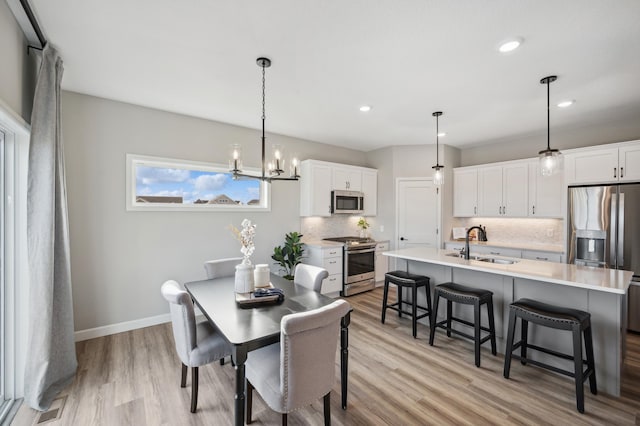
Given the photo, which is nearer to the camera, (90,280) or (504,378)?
(504,378)

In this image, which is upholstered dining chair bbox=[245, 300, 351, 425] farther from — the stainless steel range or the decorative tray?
the stainless steel range

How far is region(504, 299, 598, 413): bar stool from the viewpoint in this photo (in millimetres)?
Answer: 2086

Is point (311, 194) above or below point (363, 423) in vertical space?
above

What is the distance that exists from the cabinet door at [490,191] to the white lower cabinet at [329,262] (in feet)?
9.07

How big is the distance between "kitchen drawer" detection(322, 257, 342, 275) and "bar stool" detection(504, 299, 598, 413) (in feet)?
8.71

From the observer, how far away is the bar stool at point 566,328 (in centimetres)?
209

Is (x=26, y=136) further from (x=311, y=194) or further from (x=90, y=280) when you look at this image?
(x=311, y=194)

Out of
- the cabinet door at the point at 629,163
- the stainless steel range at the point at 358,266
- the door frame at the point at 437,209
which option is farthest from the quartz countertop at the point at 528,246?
the stainless steel range at the point at 358,266

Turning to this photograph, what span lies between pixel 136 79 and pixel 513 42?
3.41m

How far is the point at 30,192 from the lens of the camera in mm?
2189

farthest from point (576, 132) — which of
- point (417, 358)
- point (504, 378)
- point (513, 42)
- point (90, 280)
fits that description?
point (90, 280)

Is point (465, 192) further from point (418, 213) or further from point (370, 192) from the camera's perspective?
point (370, 192)

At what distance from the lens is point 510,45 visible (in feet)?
7.14

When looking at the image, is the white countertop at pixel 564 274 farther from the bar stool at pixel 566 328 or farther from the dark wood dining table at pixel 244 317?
the dark wood dining table at pixel 244 317
